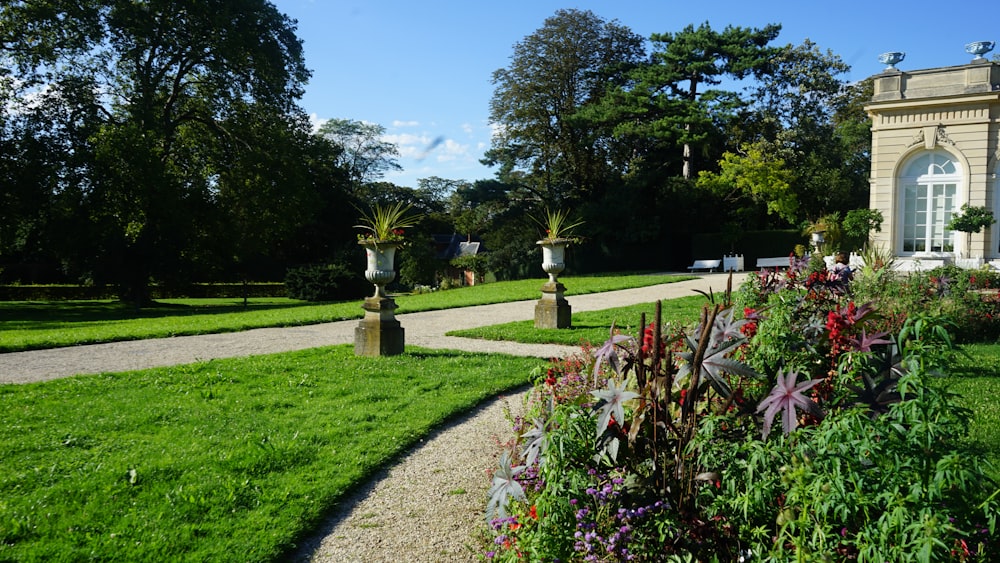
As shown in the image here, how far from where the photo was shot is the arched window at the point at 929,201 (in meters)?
16.5

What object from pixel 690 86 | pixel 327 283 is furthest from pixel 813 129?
pixel 327 283

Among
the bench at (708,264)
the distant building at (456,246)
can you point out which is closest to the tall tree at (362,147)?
the distant building at (456,246)

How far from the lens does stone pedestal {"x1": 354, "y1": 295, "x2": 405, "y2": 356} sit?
795 cm

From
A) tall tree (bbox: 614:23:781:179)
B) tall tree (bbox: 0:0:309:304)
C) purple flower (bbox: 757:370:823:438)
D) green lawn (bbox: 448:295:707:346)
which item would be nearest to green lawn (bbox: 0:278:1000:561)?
purple flower (bbox: 757:370:823:438)

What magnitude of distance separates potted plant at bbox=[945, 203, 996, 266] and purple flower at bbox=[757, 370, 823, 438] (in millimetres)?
16836

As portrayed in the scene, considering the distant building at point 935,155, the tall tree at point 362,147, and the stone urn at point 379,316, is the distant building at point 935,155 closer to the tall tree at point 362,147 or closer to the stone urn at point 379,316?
the stone urn at point 379,316

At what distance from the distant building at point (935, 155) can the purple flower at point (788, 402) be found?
1598 centimetres

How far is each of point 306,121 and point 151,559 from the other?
92.5 ft

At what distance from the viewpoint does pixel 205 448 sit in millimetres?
4430

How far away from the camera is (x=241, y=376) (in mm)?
6863

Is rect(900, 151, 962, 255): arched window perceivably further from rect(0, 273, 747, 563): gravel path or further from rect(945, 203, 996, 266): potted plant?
rect(0, 273, 747, 563): gravel path

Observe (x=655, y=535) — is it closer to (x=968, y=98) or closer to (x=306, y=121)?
(x=968, y=98)

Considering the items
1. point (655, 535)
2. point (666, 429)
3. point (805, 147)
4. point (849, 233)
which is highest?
point (805, 147)

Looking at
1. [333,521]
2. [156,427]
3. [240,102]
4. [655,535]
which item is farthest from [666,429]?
[240,102]
